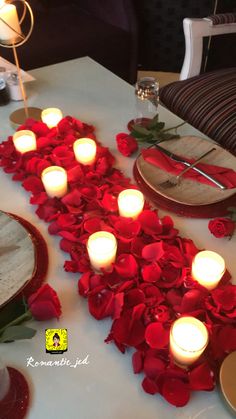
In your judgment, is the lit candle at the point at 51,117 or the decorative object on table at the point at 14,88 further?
the decorative object on table at the point at 14,88

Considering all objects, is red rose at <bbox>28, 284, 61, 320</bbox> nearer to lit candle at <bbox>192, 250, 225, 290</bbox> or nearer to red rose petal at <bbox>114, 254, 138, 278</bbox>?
red rose petal at <bbox>114, 254, 138, 278</bbox>

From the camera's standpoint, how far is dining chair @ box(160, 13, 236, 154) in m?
1.36

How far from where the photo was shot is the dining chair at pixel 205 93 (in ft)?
4.47

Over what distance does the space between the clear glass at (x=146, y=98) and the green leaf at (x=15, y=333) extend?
0.74m

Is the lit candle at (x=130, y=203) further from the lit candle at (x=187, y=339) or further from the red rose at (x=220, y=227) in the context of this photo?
the lit candle at (x=187, y=339)

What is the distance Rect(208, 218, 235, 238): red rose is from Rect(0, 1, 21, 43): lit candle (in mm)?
733

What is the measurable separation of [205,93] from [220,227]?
778 mm

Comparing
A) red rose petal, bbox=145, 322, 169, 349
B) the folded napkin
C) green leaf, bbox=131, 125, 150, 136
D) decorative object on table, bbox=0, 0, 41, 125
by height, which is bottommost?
red rose petal, bbox=145, 322, 169, 349

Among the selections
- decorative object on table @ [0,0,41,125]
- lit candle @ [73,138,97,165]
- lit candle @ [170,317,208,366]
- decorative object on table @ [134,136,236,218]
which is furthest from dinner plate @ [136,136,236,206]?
decorative object on table @ [0,0,41,125]

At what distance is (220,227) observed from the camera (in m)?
0.83

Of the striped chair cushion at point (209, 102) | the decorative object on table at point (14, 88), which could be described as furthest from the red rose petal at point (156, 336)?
the decorative object on table at point (14, 88)

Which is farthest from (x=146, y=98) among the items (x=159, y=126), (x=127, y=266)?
(x=127, y=266)

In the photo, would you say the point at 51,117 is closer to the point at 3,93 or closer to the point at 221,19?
the point at 3,93

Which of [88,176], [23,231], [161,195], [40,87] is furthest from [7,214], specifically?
[40,87]
